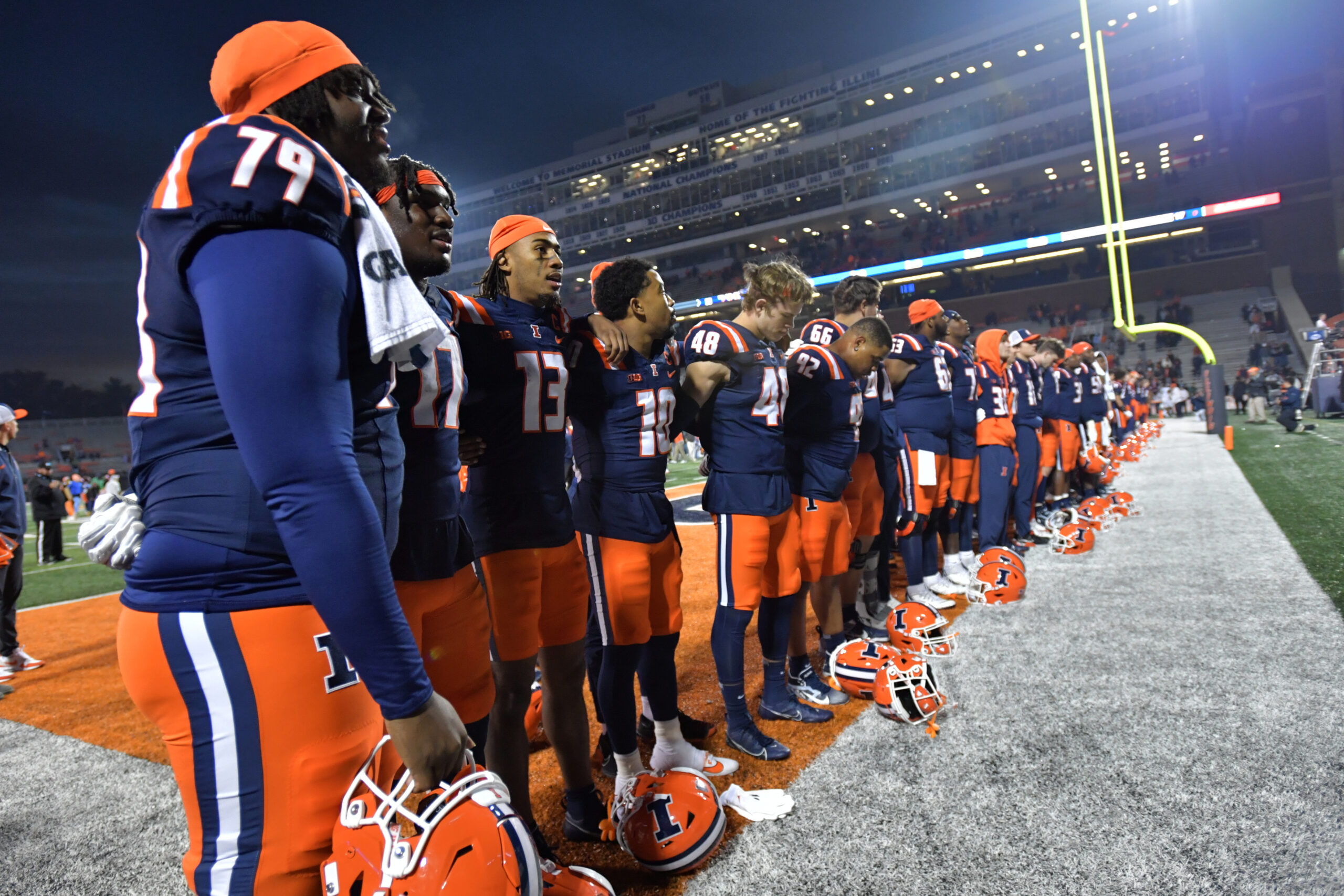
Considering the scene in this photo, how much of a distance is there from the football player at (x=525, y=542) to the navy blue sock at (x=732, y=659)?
2.69 ft

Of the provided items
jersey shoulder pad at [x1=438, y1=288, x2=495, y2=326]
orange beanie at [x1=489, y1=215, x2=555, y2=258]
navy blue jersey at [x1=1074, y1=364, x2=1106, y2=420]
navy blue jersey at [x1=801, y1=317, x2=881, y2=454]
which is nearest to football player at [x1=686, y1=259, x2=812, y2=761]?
navy blue jersey at [x1=801, y1=317, x2=881, y2=454]

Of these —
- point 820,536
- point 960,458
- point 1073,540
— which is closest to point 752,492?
point 820,536

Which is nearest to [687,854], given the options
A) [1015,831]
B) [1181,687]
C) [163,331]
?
[1015,831]

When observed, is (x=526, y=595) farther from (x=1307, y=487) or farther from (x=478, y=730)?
(x=1307, y=487)

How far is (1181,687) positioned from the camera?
3.54 meters

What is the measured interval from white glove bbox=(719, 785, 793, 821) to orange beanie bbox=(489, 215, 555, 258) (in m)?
2.20

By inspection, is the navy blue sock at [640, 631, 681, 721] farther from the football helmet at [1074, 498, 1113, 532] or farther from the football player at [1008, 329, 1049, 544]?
Result: the football helmet at [1074, 498, 1113, 532]

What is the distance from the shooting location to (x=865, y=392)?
4695 mm

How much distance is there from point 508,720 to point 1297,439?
17.9m

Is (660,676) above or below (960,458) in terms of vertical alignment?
below

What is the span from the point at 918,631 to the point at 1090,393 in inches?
290

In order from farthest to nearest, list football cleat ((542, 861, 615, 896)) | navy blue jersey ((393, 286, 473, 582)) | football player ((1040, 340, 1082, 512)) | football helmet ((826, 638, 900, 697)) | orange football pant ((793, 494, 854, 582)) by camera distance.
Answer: football player ((1040, 340, 1082, 512)), orange football pant ((793, 494, 854, 582)), football helmet ((826, 638, 900, 697)), football cleat ((542, 861, 615, 896)), navy blue jersey ((393, 286, 473, 582))

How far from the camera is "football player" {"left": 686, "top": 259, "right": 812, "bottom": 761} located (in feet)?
11.2

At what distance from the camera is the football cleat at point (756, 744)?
121 inches
